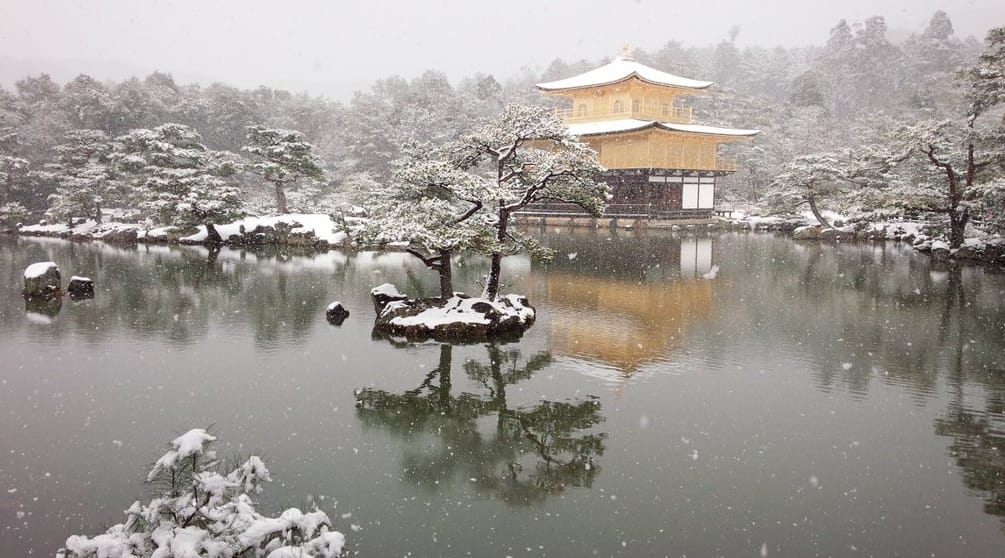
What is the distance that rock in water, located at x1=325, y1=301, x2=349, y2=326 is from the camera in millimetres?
13359

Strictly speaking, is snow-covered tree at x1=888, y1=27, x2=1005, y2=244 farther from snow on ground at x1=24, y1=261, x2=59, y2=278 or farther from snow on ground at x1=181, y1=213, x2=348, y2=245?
snow on ground at x1=24, y1=261, x2=59, y2=278

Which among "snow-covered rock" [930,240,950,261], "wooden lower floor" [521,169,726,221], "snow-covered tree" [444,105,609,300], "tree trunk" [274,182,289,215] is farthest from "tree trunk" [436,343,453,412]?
"wooden lower floor" [521,169,726,221]

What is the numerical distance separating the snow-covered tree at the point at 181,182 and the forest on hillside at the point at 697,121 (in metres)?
1.29

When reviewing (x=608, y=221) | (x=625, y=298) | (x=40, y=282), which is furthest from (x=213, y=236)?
(x=625, y=298)

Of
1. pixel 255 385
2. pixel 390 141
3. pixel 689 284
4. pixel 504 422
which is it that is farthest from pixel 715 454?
pixel 390 141

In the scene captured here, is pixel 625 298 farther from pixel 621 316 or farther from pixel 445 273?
pixel 445 273

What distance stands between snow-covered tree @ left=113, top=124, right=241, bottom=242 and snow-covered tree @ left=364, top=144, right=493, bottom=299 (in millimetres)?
18349

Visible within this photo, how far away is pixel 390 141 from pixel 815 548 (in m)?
44.2

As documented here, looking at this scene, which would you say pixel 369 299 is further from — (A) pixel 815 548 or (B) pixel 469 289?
(A) pixel 815 548

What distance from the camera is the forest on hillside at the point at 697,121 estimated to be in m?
24.6

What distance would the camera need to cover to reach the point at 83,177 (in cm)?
3372

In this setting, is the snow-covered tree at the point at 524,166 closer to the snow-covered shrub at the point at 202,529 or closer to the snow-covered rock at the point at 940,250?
the snow-covered shrub at the point at 202,529

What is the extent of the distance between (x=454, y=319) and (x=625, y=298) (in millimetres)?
5268

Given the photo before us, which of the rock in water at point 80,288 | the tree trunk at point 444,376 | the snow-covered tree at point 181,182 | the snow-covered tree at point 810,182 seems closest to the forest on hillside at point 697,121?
the snow-covered tree at point 810,182
